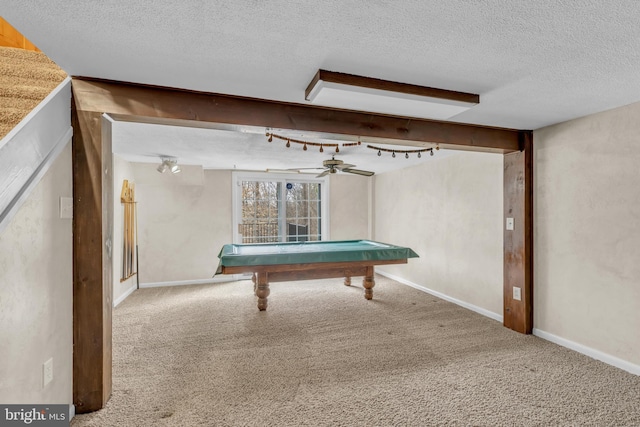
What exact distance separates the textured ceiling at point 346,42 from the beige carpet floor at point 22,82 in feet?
1.44

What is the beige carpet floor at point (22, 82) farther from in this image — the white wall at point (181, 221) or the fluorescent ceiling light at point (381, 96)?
the white wall at point (181, 221)

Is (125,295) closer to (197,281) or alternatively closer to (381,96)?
(197,281)

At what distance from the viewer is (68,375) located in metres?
1.77

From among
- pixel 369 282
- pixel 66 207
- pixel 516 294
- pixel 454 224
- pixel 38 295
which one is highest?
pixel 66 207

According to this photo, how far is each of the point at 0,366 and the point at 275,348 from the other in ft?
5.97

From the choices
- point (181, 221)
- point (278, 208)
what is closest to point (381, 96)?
point (278, 208)

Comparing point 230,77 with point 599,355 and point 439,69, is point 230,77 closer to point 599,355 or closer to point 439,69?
point 439,69

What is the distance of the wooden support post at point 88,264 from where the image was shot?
1.82m

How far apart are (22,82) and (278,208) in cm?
403

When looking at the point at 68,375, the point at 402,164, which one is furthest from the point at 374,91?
the point at 402,164

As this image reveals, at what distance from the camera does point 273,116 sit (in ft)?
7.39

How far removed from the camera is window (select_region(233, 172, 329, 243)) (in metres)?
5.50

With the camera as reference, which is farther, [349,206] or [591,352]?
[349,206]

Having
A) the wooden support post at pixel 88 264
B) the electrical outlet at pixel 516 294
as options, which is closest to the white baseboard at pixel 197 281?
the wooden support post at pixel 88 264
